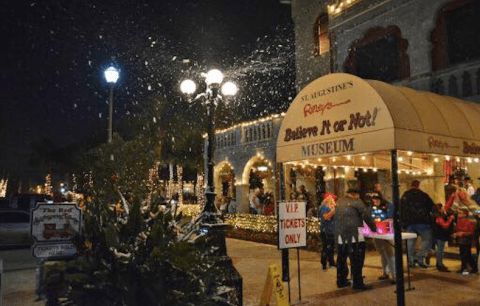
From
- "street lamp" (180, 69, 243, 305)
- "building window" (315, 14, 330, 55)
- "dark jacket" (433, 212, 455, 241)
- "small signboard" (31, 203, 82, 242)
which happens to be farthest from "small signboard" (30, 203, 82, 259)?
"building window" (315, 14, 330, 55)

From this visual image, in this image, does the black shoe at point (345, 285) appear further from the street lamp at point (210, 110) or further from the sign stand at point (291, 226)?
the street lamp at point (210, 110)

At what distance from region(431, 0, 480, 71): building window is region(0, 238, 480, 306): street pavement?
219 inches

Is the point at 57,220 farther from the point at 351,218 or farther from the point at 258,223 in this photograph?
the point at 258,223

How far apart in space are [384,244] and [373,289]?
3.30 feet

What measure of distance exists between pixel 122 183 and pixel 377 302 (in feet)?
53.3

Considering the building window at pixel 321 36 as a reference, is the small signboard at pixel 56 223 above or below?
below

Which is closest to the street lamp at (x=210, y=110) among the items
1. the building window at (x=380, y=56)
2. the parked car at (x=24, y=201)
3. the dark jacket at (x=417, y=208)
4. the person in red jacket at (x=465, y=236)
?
the dark jacket at (x=417, y=208)

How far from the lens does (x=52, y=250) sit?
4535mm

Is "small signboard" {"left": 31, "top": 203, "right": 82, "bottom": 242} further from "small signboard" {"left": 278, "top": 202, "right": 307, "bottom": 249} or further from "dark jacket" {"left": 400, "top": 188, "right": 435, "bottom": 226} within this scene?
"dark jacket" {"left": 400, "top": 188, "right": 435, "bottom": 226}

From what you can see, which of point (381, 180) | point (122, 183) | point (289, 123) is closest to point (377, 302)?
point (289, 123)

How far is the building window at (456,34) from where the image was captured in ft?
36.7

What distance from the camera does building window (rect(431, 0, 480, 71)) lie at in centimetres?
1120

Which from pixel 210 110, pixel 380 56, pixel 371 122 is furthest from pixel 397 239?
pixel 380 56

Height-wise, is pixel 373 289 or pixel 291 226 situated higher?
pixel 291 226
